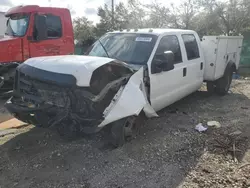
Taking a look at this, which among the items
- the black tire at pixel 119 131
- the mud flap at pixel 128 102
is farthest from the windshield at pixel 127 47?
the black tire at pixel 119 131

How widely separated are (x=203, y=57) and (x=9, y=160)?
4.82 meters

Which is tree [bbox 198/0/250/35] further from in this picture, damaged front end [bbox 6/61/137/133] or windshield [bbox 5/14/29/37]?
damaged front end [bbox 6/61/137/133]

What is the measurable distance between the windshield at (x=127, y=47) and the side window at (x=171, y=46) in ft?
0.58

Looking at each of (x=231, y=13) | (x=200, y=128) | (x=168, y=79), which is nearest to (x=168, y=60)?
(x=168, y=79)

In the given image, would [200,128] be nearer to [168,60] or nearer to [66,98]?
[168,60]

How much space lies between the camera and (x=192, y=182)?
321 centimetres

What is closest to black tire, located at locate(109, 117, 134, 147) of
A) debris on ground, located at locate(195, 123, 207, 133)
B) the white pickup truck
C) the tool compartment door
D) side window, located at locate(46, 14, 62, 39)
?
the white pickup truck

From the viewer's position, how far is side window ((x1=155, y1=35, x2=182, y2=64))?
195 inches

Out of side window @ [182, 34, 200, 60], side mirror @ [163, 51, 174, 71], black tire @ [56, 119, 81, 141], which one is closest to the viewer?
black tire @ [56, 119, 81, 141]

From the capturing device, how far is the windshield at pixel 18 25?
7.66 m

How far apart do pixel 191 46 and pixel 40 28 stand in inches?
164

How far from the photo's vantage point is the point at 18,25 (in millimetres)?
7867

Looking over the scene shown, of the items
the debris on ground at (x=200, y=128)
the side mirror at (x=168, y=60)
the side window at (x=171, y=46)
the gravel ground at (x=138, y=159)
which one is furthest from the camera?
the side window at (x=171, y=46)

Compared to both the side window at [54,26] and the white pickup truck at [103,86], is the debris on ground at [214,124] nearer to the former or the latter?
the white pickup truck at [103,86]
